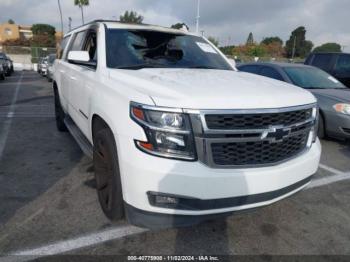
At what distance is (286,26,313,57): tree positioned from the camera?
90188 mm

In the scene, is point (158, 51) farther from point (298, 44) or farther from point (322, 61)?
point (298, 44)

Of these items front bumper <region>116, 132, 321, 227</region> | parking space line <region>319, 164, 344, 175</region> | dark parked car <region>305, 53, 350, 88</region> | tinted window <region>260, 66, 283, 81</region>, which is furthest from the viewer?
dark parked car <region>305, 53, 350, 88</region>

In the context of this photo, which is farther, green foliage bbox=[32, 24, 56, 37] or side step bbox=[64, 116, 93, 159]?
green foliage bbox=[32, 24, 56, 37]

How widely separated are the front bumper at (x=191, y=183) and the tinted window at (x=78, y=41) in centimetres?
262

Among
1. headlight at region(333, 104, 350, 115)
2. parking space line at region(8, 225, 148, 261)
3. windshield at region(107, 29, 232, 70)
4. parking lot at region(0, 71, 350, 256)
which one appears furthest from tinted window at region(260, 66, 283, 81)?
parking space line at region(8, 225, 148, 261)

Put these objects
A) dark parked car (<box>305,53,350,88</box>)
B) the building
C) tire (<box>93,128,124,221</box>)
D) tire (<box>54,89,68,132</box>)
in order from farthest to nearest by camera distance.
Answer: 1. the building
2. dark parked car (<box>305,53,350,88</box>)
3. tire (<box>54,89,68,132</box>)
4. tire (<box>93,128,124,221</box>)

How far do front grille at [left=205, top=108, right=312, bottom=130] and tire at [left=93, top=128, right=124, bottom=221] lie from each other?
85cm

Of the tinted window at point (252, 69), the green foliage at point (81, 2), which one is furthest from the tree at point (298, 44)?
the tinted window at point (252, 69)

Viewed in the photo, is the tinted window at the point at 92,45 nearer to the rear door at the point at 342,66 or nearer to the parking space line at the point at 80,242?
the parking space line at the point at 80,242

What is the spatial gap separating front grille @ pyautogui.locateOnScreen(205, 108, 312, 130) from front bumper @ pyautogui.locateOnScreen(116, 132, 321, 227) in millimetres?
322

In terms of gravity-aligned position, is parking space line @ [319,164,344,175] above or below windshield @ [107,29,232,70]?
below

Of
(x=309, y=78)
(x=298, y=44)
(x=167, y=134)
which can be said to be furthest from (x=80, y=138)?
(x=298, y=44)

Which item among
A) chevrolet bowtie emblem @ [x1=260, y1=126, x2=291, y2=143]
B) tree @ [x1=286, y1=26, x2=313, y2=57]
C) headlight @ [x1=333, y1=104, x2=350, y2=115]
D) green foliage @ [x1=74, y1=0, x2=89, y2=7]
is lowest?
headlight @ [x1=333, y1=104, x2=350, y2=115]

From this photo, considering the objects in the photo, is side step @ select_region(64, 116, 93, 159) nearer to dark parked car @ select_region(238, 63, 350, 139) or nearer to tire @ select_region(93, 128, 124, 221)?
tire @ select_region(93, 128, 124, 221)
